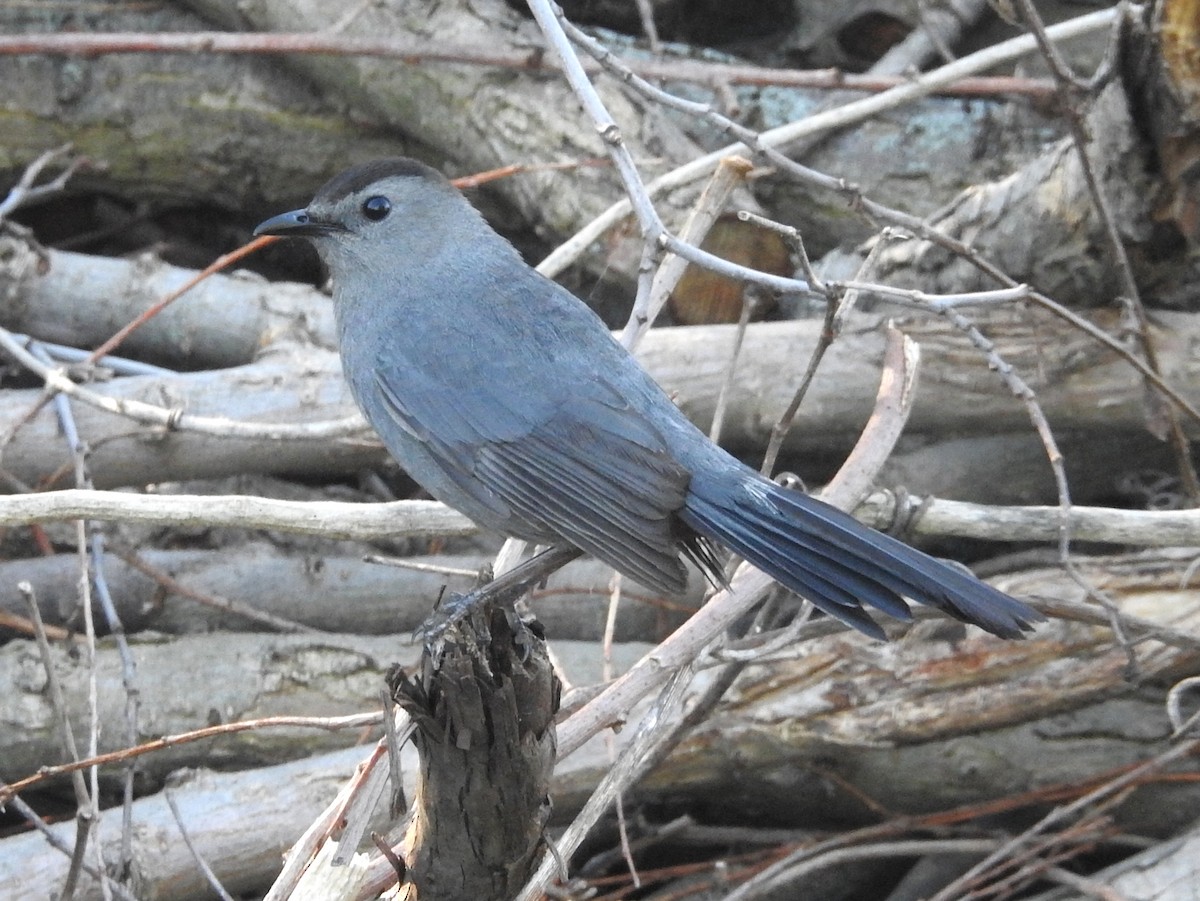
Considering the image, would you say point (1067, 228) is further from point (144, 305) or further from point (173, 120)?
point (173, 120)

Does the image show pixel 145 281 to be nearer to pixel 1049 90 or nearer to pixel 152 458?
pixel 152 458

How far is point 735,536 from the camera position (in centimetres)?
254

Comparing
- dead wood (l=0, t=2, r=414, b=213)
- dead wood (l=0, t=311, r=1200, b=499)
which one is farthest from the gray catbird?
dead wood (l=0, t=2, r=414, b=213)

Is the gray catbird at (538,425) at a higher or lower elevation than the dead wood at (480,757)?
higher

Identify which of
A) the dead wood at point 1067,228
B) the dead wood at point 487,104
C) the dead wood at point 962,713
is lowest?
the dead wood at point 962,713

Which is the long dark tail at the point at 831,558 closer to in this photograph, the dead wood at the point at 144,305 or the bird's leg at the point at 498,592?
the bird's leg at the point at 498,592

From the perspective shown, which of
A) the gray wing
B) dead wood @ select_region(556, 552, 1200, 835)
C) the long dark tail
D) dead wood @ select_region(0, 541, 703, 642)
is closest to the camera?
the long dark tail

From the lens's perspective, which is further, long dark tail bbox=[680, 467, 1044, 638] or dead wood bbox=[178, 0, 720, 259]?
dead wood bbox=[178, 0, 720, 259]

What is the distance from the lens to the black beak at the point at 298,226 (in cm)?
308

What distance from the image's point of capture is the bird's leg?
7.93 feet

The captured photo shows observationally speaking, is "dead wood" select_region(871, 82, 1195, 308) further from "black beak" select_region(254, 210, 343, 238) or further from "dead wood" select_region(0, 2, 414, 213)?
"dead wood" select_region(0, 2, 414, 213)

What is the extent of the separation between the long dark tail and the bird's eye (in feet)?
3.28

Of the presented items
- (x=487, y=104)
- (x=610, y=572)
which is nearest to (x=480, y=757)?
(x=610, y=572)

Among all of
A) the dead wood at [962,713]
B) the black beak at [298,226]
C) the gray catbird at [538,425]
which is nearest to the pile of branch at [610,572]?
the dead wood at [962,713]
